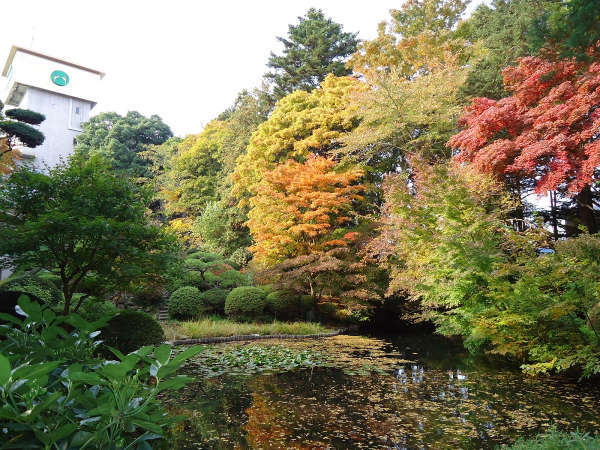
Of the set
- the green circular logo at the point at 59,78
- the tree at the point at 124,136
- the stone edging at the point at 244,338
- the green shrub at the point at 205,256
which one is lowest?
the stone edging at the point at 244,338

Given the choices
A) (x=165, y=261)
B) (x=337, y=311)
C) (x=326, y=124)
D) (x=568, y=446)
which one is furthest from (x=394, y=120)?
(x=568, y=446)

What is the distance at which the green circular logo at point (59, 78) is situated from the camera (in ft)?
94.0

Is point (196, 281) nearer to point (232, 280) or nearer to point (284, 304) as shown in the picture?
point (232, 280)

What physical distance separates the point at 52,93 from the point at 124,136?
6.99 metres

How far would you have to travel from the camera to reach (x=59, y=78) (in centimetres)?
2888

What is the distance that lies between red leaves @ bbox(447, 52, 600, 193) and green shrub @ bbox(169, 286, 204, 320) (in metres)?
8.77

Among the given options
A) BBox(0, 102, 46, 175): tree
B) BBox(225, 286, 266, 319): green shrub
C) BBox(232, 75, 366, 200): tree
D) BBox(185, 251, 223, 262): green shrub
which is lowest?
BBox(225, 286, 266, 319): green shrub

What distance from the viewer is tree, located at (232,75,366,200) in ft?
49.5

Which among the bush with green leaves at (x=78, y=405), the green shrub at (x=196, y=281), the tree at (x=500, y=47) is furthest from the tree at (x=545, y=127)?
the green shrub at (x=196, y=281)

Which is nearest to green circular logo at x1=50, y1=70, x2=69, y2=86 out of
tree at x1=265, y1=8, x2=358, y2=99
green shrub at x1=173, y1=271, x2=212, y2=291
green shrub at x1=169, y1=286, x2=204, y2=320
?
tree at x1=265, y1=8, x2=358, y2=99

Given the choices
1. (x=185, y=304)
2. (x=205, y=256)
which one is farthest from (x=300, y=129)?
(x=185, y=304)

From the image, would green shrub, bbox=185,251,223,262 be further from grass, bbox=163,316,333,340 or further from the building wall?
the building wall

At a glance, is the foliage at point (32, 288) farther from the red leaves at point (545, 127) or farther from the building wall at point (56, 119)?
the building wall at point (56, 119)

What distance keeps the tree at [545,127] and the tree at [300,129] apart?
6064mm
